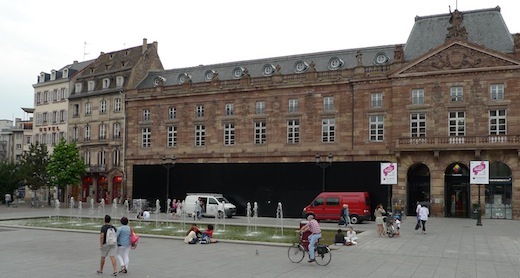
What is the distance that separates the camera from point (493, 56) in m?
41.4

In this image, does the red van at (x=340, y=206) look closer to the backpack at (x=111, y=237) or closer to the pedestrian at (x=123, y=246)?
the pedestrian at (x=123, y=246)

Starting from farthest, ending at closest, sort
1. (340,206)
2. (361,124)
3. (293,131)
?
(293,131), (361,124), (340,206)

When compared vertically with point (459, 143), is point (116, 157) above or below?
below

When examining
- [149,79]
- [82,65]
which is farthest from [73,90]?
[149,79]

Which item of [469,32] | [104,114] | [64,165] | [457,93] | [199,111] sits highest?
[469,32]

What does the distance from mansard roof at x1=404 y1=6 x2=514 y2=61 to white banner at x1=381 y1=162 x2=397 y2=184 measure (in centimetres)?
1139

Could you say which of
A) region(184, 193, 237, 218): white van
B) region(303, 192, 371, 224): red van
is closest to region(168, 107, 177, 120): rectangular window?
region(184, 193, 237, 218): white van

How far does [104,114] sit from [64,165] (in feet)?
29.1

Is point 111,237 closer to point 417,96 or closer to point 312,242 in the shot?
point 312,242

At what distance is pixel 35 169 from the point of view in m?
58.8

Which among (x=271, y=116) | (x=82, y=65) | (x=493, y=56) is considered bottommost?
(x=271, y=116)

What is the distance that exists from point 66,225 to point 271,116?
76.4ft

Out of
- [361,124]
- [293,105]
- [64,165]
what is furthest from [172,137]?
[361,124]

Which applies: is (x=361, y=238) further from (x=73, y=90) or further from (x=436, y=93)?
(x=73, y=90)
